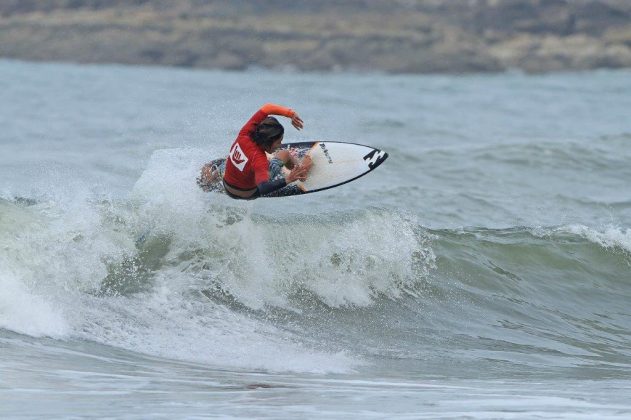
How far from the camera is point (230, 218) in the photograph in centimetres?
1108

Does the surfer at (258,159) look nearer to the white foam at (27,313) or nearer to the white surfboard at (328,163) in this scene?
the white surfboard at (328,163)

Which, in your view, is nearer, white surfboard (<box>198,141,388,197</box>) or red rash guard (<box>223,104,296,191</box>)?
red rash guard (<box>223,104,296,191</box>)

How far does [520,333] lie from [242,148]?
10.6 ft

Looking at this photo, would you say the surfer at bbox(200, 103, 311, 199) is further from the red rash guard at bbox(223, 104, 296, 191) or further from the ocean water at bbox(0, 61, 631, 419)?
the ocean water at bbox(0, 61, 631, 419)

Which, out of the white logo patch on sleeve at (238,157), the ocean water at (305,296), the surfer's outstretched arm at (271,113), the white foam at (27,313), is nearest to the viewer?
the ocean water at (305,296)

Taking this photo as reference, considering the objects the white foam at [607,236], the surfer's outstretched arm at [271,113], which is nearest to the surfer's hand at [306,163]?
the surfer's outstretched arm at [271,113]

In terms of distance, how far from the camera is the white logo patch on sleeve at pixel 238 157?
9727 mm

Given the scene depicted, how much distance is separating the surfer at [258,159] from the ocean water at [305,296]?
93 centimetres

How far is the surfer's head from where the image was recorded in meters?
9.55

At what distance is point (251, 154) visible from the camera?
31.7ft

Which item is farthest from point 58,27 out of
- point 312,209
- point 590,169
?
point 312,209

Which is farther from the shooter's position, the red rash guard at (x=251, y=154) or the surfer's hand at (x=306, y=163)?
the surfer's hand at (x=306, y=163)

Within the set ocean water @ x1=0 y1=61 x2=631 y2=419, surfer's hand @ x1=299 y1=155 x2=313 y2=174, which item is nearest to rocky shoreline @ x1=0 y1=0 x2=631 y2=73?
ocean water @ x1=0 y1=61 x2=631 y2=419

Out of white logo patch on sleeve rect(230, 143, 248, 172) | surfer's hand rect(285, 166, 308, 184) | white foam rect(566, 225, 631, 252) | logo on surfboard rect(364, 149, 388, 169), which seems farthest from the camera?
white foam rect(566, 225, 631, 252)
